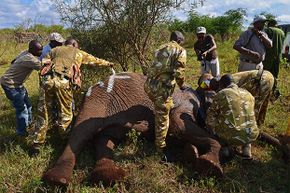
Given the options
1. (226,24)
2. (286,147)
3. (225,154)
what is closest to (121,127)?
(225,154)

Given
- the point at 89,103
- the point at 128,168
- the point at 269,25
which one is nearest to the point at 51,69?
the point at 89,103

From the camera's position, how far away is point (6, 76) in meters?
6.32

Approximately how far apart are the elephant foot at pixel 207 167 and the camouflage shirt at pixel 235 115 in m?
0.61

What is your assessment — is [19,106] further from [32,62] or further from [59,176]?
[59,176]

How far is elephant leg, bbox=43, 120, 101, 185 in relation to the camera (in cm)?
462

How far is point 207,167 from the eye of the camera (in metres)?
4.93

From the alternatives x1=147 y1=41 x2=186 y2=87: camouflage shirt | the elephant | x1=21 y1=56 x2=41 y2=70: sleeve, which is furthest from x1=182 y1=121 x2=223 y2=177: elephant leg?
x1=21 y1=56 x2=41 y2=70: sleeve

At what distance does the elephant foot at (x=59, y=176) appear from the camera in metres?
4.59

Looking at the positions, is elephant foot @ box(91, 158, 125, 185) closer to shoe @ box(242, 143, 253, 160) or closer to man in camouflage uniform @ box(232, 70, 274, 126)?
shoe @ box(242, 143, 253, 160)

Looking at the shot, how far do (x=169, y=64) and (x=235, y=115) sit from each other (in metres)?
1.10

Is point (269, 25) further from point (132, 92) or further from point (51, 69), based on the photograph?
point (51, 69)

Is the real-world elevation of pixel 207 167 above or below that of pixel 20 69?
below

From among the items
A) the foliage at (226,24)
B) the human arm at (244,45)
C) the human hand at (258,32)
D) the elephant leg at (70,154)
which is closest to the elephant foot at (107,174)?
the elephant leg at (70,154)

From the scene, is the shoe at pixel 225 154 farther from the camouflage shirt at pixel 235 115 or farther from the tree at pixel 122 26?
the tree at pixel 122 26
